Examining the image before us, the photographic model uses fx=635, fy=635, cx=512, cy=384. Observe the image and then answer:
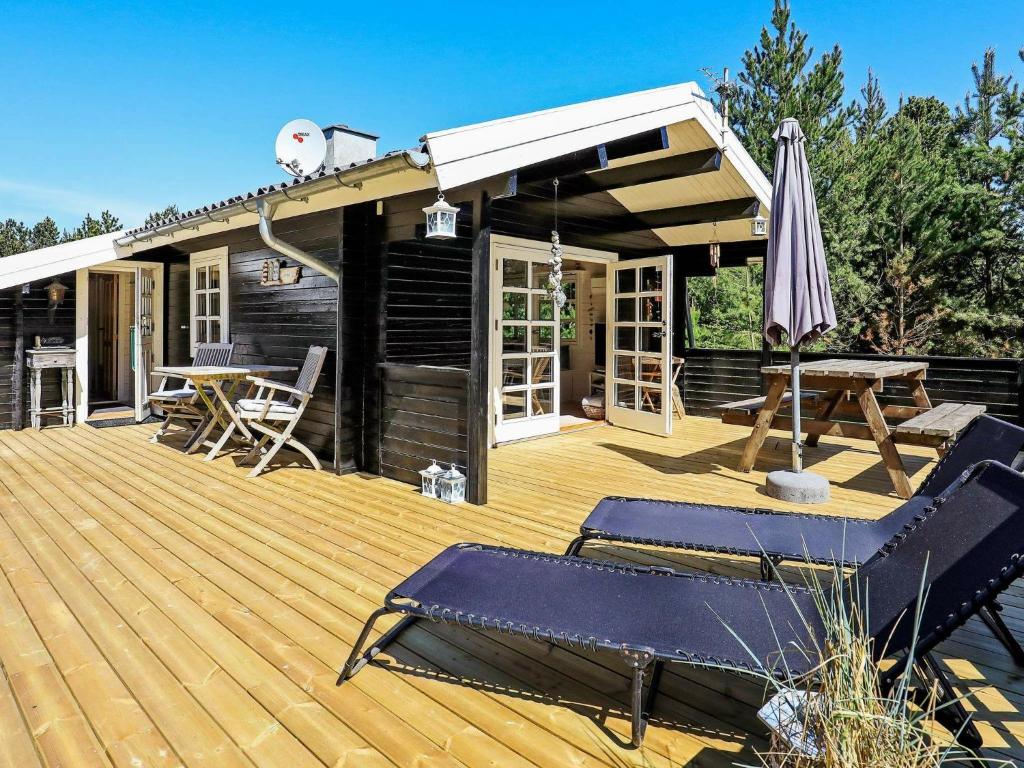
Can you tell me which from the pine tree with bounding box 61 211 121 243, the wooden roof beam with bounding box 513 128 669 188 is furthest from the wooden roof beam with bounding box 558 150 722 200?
the pine tree with bounding box 61 211 121 243

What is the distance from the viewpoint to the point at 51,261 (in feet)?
21.0

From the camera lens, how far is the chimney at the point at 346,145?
18.7ft

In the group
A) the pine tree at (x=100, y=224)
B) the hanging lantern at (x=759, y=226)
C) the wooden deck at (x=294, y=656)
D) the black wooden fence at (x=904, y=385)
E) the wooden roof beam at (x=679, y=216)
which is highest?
the pine tree at (x=100, y=224)

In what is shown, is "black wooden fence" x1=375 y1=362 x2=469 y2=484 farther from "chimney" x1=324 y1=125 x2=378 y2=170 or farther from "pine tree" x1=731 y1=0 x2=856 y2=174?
"pine tree" x1=731 y1=0 x2=856 y2=174

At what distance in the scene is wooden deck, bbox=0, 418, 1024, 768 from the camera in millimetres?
1711

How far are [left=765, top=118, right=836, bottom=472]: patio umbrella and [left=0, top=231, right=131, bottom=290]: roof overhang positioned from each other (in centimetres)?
658

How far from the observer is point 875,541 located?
248 cm

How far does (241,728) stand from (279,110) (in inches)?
625

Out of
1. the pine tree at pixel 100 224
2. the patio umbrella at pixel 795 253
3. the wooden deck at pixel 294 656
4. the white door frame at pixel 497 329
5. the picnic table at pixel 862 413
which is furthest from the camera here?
the pine tree at pixel 100 224

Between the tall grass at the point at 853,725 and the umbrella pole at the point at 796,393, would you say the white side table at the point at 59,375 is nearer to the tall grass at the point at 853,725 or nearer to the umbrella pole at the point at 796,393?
the umbrella pole at the point at 796,393

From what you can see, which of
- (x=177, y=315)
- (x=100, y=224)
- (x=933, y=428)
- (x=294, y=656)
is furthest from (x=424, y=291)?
(x=100, y=224)

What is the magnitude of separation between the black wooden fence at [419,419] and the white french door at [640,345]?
10.1 ft

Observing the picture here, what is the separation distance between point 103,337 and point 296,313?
19.6 ft

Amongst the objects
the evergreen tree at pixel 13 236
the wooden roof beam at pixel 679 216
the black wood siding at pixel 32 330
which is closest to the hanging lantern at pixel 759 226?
the wooden roof beam at pixel 679 216
